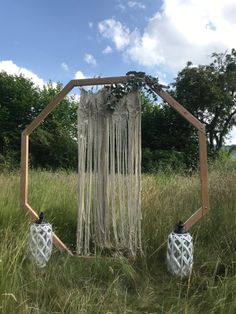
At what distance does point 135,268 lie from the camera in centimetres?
414

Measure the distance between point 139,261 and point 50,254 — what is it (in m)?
0.87

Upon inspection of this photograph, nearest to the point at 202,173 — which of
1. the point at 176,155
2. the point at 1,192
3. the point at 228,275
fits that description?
the point at 228,275

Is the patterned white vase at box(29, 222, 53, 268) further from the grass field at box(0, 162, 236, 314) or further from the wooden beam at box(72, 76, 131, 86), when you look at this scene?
the wooden beam at box(72, 76, 131, 86)

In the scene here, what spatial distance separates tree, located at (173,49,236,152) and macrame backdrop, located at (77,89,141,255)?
1985cm

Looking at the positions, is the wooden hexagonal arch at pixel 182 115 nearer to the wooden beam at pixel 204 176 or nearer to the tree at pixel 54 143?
the wooden beam at pixel 204 176

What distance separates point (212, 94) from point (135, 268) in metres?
21.2

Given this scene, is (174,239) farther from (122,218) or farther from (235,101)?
(235,101)

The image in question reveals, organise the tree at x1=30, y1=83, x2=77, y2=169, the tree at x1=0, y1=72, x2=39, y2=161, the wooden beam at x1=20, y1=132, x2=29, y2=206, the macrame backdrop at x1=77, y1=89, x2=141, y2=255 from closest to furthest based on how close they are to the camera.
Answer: the macrame backdrop at x1=77, y1=89, x2=141, y2=255
the wooden beam at x1=20, y1=132, x2=29, y2=206
the tree at x1=30, y1=83, x2=77, y2=169
the tree at x1=0, y1=72, x2=39, y2=161

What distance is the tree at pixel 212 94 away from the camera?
24453 mm

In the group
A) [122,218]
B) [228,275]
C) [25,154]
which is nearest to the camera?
[228,275]

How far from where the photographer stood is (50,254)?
417 centimetres

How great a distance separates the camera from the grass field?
3.07 m

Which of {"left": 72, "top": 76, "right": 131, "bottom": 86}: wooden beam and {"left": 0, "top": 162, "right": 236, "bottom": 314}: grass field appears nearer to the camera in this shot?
{"left": 0, "top": 162, "right": 236, "bottom": 314}: grass field

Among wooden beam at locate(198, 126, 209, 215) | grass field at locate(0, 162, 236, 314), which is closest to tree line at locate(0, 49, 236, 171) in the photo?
grass field at locate(0, 162, 236, 314)
